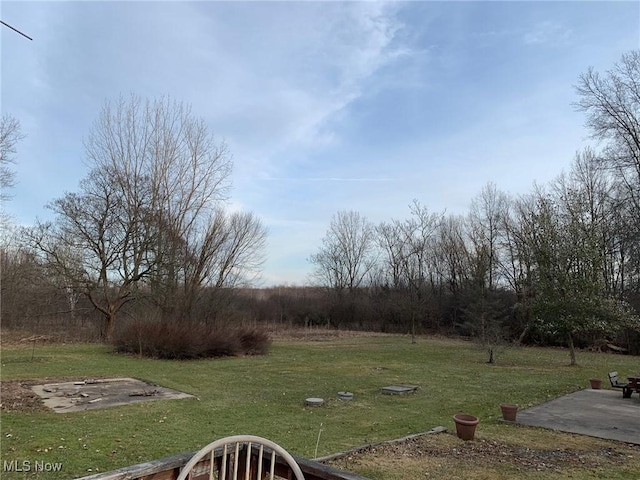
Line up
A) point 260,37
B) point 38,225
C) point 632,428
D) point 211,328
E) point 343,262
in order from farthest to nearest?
point 343,262, point 38,225, point 211,328, point 260,37, point 632,428

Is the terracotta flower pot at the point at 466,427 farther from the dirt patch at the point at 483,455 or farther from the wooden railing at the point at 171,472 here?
the wooden railing at the point at 171,472

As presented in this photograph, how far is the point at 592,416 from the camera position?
705 centimetres

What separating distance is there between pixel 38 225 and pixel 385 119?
1499cm

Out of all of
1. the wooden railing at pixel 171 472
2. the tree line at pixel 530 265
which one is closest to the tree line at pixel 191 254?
the tree line at pixel 530 265

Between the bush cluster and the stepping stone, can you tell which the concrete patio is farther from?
the bush cluster

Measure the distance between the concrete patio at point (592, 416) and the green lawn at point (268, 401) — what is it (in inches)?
19.9

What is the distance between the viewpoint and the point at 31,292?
18.4m

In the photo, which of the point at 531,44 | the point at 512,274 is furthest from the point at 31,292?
the point at 512,274

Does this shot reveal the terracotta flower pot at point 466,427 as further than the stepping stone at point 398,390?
No

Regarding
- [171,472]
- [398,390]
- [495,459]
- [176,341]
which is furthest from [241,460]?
[176,341]

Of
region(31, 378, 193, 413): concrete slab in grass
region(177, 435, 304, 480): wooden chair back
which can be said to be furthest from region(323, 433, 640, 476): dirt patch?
region(31, 378, 193, 413): concrete slab in grass

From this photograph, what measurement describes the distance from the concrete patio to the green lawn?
1.66 ft

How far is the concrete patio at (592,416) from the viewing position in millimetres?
6066

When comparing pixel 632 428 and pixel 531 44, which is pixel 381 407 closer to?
pixel 632 428
